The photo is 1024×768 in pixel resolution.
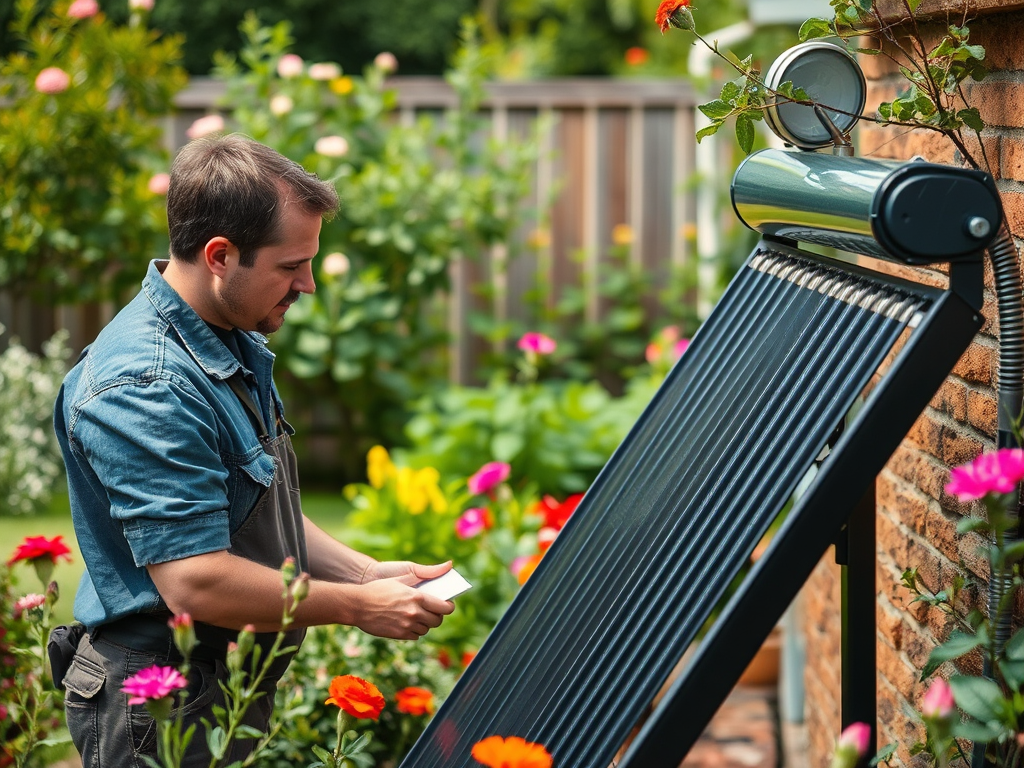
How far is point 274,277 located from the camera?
1810mm

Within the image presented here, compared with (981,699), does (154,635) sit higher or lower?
lower

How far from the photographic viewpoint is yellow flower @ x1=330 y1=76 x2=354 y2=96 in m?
5.82

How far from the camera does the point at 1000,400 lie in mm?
1387

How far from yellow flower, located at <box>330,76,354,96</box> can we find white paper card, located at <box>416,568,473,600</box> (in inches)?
172

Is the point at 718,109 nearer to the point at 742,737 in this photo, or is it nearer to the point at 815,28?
the point at 815,28

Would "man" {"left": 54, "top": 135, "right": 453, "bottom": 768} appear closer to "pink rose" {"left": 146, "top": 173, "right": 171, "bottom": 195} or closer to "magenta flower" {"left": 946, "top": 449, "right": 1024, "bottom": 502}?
"magenta flower" {"left": 946, "top": 449, "right": 1024, "bottom": 502}

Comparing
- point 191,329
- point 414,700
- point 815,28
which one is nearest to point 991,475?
point 815,28

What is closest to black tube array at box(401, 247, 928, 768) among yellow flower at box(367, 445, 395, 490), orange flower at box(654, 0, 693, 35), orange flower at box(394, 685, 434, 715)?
orange flower at box(654, 0, 693, 35)

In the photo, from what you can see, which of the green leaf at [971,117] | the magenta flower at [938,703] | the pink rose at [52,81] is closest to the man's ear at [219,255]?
the green leaf at [971,117]

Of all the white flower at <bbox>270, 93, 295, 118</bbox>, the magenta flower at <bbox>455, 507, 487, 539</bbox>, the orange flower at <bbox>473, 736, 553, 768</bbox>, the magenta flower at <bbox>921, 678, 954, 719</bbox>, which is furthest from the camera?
the white flower at <bbox>270, 93, 295, 118</bbox>

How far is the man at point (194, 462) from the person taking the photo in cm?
165

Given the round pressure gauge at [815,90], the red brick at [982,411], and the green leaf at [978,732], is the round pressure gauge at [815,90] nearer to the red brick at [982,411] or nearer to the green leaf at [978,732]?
the red brick at [982,411]

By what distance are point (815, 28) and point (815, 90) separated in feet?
0.30

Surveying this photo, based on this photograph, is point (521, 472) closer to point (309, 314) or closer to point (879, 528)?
point (309, 314)
